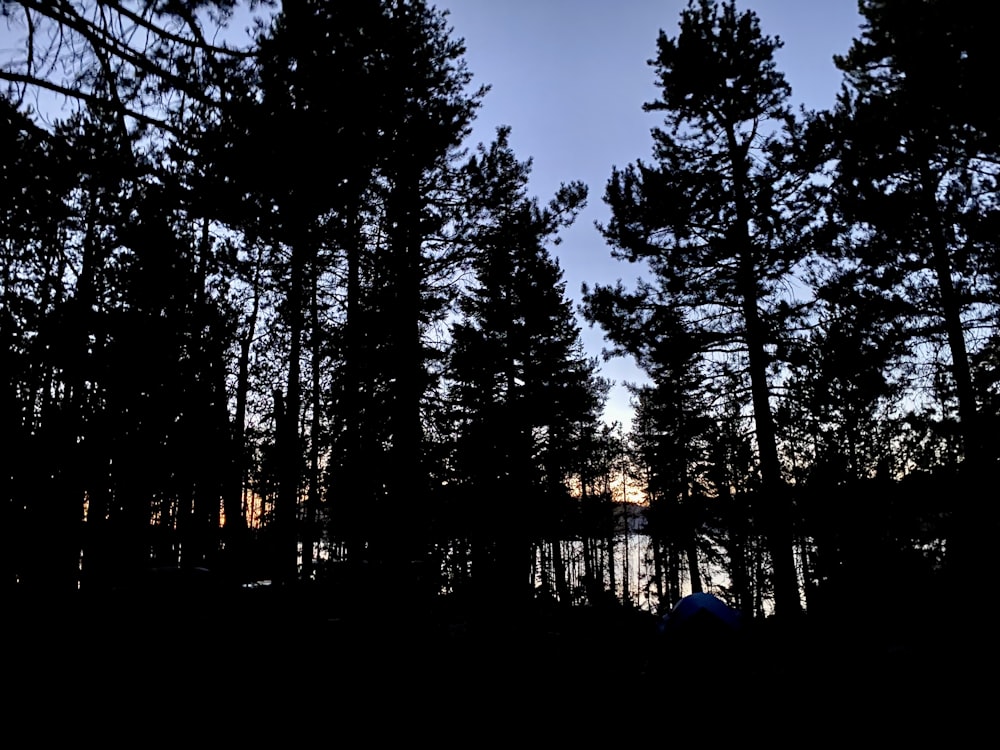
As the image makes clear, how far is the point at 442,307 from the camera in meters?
10.8

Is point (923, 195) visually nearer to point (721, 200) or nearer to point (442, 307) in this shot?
point (721, 200)

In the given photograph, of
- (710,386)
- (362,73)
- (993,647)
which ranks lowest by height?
(993,647)

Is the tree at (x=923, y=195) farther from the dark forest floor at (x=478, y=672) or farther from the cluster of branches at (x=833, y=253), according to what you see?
the dark forest floor at (x=478, y=672)

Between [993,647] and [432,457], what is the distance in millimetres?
11866

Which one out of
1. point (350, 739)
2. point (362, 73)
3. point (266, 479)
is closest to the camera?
point (362, 73)

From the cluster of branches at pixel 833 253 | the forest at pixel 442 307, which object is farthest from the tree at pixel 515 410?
the cluster of branches at pixel 833 253

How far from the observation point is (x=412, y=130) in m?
5.38

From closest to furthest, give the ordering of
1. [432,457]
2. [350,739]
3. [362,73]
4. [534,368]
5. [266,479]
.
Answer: [362,73] → [350,739] → [432,457] → [534,368] → [266,479]

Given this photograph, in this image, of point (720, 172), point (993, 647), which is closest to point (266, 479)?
point (720, 172)

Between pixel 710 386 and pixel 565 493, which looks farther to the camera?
pixel 565 493

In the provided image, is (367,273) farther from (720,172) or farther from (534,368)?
(534,368)

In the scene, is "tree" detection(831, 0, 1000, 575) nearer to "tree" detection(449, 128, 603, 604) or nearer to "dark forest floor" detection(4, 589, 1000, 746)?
"dark forest floor" detection(4, 589, 1000, 746)

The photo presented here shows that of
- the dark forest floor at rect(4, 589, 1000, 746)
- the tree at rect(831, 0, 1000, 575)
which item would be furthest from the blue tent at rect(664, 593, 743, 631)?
the tree at rect(831, 0, 1000, 575)

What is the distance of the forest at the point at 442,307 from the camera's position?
4270 millimetres
